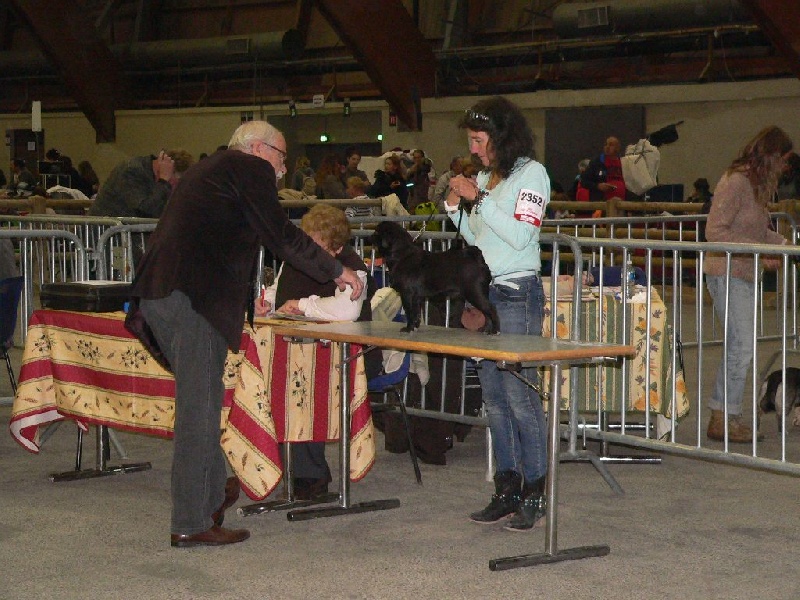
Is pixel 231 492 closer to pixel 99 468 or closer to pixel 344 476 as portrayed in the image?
pixel 344 476

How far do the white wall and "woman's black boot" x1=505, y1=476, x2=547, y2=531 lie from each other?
41.3 feet

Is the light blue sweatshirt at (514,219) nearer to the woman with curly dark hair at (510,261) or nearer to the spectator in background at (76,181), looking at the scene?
the woman with curly dark hair at (510,261)

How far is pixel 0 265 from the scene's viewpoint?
7207mm

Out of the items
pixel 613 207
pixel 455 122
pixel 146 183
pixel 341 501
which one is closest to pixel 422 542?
pixel 341 501

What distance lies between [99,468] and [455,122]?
14393 mm

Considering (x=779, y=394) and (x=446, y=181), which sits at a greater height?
(x=446, y=181)

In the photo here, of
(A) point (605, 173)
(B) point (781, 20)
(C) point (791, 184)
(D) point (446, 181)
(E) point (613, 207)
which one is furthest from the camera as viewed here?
(B) point (781, 20)

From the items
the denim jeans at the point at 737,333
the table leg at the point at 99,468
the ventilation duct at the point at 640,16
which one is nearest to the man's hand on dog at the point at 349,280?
the table leg at the point at 99,468

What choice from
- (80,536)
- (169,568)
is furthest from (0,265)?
(169,568)

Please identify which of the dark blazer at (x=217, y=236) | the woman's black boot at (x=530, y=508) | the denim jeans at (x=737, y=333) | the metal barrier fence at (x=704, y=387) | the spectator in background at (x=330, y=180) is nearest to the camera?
the dark blazer at (x=217, y=236)

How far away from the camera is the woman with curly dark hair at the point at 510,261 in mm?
4492

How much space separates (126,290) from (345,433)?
47.3 inches

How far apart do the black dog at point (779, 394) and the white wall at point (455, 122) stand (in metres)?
10.4

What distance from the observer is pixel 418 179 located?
14555mm
